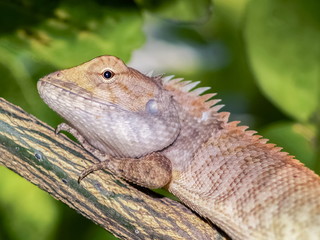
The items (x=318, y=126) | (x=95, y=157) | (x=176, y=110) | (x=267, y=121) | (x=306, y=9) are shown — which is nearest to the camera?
(x=95, y=157)

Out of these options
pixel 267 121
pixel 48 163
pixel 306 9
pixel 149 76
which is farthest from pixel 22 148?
pixel 267 121

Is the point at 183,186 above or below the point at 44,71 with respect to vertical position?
below

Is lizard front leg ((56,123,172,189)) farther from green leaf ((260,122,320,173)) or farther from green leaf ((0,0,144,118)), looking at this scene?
green leaf ((260,122,320,173))

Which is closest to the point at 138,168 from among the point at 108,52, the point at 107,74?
the point at 107,74

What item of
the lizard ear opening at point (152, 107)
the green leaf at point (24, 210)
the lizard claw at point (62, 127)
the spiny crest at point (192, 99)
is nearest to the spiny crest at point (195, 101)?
the spiny crest at point (192, 99)

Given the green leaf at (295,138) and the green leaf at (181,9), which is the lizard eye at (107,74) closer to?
the green leaf at (181,9)

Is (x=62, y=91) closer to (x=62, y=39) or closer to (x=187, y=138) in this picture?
(x=62, y=39)

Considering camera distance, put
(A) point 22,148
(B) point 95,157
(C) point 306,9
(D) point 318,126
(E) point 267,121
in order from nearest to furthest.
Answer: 1. (A) point 22,148
2. (B) point 95,157
3. (C) point 306,9
4. (D) point 318,126
5. (E) point 267,121

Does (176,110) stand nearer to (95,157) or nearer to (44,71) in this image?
(95,157)
